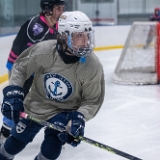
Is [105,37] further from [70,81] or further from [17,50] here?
[70,81]

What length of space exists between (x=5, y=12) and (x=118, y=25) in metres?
2.64

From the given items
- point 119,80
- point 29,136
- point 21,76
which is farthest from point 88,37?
point 119,80

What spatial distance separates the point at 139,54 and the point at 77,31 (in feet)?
10.7

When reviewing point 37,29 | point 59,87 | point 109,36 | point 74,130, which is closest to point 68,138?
point 74,130

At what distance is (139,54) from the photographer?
480 centimetres

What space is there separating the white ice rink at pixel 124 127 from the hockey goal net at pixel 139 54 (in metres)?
0.51

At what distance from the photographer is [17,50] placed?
2426 millimetres

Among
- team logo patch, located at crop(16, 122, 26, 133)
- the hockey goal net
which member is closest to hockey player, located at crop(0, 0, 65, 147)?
team logo patch, located at crop(16, 122, 26, 133)

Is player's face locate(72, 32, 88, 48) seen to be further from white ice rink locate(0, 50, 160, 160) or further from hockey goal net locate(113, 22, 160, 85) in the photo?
hockey goal net locate(113, 22, 160, 85)

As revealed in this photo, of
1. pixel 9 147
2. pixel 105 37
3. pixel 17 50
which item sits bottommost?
pixel 105 37

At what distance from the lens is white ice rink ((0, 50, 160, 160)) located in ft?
7.75

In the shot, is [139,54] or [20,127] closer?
[20,127]

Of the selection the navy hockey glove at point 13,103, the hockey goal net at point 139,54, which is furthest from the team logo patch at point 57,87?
the hockey goal net at point 139,54

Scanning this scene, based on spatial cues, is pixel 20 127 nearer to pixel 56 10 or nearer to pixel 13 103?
pixel 13 103
